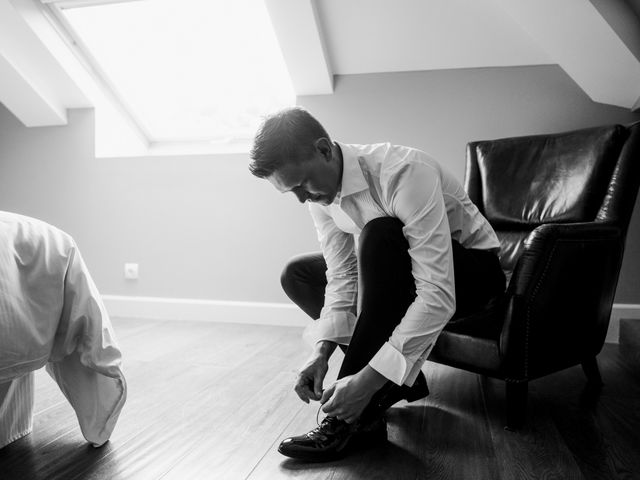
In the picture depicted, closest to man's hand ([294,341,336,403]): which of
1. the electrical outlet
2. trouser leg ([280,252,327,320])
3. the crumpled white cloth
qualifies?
trouser leg ([280,252,327,320])

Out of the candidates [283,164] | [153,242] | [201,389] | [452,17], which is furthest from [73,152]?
[283,164]

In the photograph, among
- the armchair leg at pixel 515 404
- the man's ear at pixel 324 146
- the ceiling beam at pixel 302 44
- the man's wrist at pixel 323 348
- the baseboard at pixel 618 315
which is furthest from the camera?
the baseboard at pixel 618 315

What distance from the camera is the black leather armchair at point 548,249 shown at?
4.64 ft

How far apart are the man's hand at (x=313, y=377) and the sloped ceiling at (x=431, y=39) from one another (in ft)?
5.50

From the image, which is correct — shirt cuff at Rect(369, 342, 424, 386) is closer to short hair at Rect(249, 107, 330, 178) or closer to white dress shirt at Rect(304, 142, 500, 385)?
white dress shirt at Rect(304, 142, 500, 385)

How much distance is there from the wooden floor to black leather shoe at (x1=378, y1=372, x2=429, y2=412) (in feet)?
0.15

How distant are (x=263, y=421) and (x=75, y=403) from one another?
49 cm

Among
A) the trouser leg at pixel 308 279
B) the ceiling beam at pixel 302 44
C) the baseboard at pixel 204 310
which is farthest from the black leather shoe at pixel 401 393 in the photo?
the ceiling beam at pixel 302 44

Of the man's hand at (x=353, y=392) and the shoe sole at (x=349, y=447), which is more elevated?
the man's hand at (x=353, y=392)

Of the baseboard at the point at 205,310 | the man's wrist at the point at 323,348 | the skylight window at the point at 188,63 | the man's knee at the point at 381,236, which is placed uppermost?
the skylight window at the point at 188,63

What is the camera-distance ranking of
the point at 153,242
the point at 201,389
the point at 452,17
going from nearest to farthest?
the point at 201,389
the point at 452,17
the point at 153,242

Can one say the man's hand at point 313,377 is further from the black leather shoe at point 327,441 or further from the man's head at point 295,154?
the man's head at point 295,154

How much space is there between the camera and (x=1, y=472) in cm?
120

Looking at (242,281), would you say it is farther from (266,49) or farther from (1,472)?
(1,472)
